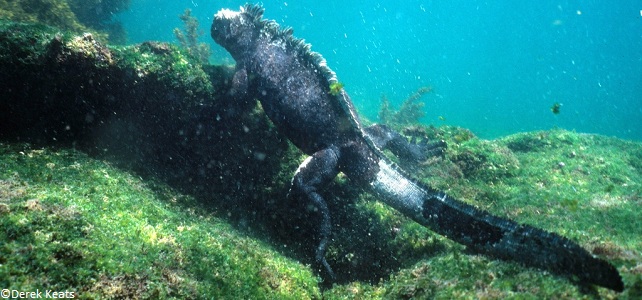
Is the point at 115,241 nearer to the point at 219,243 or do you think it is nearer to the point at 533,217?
the point at 219,243

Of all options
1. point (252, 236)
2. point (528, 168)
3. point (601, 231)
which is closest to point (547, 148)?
point (528, 168)

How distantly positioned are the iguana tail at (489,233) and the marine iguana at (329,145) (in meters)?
0.01

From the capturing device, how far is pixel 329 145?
Answer: 594cm

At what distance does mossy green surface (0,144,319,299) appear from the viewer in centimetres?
247

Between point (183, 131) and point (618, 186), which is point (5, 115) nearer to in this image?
point (183, 131)

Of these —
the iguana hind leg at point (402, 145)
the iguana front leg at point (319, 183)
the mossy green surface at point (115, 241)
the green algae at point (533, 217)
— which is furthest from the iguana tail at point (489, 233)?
the mossy green surface at point (115, 241)

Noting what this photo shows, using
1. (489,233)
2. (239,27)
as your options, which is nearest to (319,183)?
(489,233)

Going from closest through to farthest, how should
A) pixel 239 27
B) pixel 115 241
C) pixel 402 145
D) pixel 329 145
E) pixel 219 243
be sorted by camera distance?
1. pixel 115 241
2. pixel 219 243
3. pixel 329 145
4. pixel 239 27
5. pixel 402 145

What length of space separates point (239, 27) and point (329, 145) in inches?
145

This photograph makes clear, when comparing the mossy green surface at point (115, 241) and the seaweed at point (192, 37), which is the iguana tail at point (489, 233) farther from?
the seaweed at point (192, 37)

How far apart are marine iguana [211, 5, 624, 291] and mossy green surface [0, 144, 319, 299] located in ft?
4.50

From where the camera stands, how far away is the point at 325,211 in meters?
5.16

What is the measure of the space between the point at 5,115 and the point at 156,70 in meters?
2.27

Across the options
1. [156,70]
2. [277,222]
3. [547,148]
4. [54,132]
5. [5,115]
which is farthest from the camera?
[547,148]
